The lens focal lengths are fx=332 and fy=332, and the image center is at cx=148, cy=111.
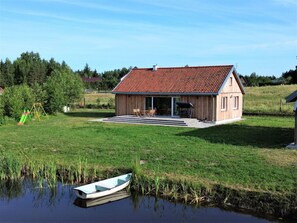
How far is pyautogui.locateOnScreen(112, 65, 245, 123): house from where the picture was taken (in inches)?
993

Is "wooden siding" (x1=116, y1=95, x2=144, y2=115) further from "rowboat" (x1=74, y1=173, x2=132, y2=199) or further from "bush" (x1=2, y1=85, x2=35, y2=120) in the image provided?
"rowboat" (x1=74, y1=173, x2=132, y2=199)

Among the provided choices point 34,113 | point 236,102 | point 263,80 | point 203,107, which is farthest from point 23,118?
point 263,80

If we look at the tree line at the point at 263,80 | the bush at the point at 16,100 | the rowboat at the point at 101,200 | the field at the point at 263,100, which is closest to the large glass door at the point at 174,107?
the field at the point at 263,100

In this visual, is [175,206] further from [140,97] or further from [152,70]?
[152,70]

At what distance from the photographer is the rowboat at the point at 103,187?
9570 mm

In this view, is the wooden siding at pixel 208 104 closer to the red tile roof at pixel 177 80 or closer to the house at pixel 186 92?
the house at pixel 186 92

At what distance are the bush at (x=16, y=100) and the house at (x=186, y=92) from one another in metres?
7.69

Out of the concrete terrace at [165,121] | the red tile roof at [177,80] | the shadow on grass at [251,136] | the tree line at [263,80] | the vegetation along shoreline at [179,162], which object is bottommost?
the vegetation along shoreline at [179,162]

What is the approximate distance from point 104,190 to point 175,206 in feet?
7.13

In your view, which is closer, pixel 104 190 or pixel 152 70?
pixel 104 190

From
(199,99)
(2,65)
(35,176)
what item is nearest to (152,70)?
(199,99)

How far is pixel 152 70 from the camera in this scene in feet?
101

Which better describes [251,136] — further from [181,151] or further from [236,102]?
[236,102]

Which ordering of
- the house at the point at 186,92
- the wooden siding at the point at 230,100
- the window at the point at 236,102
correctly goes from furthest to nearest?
the window at the point at 236,102 < the wooden siding at the point at 230,100 < the house at the point at 186,92
